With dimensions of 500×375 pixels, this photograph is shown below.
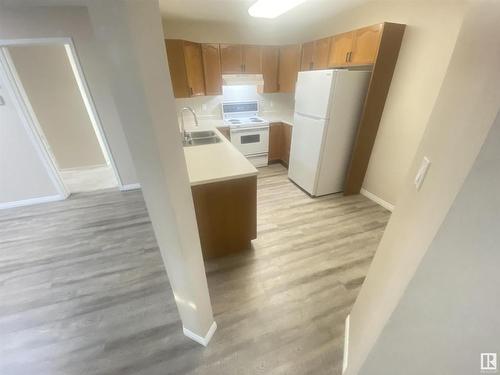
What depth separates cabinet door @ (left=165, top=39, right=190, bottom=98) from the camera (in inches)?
117

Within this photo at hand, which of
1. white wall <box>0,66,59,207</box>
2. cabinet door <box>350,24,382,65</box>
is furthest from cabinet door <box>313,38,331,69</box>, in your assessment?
white wall <box>0,66,59,207</box>

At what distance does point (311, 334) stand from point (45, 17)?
4049 millimetres

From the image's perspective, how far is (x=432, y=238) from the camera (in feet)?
1.90

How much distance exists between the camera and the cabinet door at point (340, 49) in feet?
8.24

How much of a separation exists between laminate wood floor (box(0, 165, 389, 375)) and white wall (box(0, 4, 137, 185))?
1501 millimetres

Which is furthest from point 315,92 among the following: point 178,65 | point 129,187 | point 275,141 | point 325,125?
point 129,187

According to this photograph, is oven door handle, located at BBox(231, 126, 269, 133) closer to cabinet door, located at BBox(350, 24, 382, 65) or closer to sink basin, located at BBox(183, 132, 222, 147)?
sink basin, located at BBox(183, 132, 222, 147)

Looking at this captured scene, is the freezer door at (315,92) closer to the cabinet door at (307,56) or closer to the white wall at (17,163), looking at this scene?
the cabinet door at (307,56)

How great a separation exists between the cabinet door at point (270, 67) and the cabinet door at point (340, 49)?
1.18m

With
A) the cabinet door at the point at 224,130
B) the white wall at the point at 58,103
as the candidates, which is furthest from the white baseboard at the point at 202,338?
the white wall at the point at 58,103

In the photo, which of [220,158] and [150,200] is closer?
[150,200]

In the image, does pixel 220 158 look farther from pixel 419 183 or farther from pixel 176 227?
pixel 419 183

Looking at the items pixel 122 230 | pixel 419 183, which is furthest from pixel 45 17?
pixel 419 183

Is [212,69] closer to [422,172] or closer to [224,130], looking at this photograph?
[224,130]
